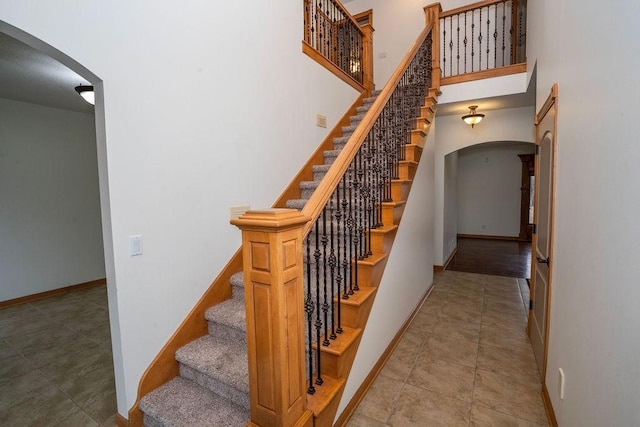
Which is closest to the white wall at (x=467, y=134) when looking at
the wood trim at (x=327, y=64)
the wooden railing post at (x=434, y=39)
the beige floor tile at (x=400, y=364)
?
the wooden railing post at (x=434, y=39)

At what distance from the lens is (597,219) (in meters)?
1.26

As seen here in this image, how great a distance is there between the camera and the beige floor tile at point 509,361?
2.44m

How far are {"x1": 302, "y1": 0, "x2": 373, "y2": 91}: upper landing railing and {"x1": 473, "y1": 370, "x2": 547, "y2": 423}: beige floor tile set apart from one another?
3.70 meters

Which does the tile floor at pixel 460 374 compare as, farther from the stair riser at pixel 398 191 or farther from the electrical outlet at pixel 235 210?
the electrical outlet at pixel 235 210

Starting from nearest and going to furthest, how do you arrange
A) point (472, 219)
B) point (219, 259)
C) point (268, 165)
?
point (219, 259), point (268, 165), point (472, 219)

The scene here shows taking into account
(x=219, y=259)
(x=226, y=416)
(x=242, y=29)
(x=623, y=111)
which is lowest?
(x=226, y=416)

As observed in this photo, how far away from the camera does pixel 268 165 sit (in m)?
2.96

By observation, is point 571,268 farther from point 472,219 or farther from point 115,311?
point 472,219

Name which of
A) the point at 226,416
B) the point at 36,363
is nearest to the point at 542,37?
the point at 226,416

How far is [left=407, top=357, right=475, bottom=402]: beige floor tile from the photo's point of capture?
222 cm

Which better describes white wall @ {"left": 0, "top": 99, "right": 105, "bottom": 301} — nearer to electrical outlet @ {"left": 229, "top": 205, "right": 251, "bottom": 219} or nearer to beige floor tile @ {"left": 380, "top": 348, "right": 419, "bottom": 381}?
electrical outlet @ {"left": 229, "top": 205, "right": 251, "bottom": 219}

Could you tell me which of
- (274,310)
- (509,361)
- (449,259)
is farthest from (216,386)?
(449,259)

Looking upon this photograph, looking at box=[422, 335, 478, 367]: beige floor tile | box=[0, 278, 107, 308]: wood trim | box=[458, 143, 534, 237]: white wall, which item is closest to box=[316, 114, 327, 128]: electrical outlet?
box=[422, 335, 478, 367]: beige floor tile

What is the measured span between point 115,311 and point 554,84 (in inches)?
125
